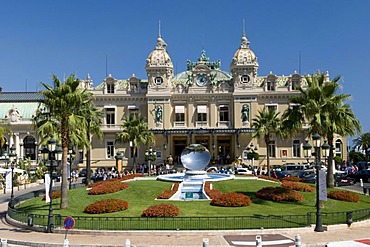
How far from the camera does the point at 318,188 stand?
2255cm

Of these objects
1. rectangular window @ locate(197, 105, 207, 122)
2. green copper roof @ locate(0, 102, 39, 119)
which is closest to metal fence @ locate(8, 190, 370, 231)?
rectangular window @ locate(197, 105, 207, 122)

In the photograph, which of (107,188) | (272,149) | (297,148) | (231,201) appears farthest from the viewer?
(272,149)

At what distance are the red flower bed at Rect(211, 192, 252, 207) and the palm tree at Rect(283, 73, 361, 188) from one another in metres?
6.50

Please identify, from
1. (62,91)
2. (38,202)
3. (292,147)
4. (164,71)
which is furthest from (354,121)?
(164,71)

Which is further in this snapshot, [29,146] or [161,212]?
[29,146]

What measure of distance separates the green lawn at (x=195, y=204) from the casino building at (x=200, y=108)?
3393cm

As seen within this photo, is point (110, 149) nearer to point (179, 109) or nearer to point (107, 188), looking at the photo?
point (179, 109)

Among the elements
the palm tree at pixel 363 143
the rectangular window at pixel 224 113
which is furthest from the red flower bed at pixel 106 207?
the palm tree at pixel 363 143

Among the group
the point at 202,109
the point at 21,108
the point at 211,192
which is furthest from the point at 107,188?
the point at 21,108

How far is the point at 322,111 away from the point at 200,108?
40.7 meters

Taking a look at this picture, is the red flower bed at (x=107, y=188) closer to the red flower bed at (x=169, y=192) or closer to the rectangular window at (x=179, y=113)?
the red flower bed at (x=169, y=192)

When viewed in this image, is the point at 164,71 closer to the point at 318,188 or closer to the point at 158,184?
the point at 158,184

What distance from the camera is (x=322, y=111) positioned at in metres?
29.3

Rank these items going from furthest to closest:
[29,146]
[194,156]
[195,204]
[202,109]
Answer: [29,146] < [202,109] < [194,156] < [195,204]
